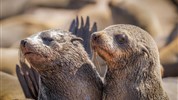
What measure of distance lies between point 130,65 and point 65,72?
44 centimetres

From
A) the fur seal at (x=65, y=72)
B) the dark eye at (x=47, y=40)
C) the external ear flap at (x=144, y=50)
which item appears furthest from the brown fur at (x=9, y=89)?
the external ear flap at (x=144, y=50)

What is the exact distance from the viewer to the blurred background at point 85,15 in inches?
372

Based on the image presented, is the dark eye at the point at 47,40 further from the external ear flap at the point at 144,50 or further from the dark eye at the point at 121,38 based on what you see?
the external ear flap at the point at 144,50

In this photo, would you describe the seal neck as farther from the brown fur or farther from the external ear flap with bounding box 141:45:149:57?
the brown fur

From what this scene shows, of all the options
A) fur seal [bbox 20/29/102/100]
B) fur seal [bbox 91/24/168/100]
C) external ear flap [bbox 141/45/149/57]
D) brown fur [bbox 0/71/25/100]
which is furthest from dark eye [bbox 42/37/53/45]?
brown fur [bbox 0/71/25/100]

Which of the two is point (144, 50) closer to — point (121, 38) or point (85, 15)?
point (121, 38)

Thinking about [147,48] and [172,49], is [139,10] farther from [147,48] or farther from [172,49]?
[147,48]

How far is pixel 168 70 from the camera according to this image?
24.5 feet

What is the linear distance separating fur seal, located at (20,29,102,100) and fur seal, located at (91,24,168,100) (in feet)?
0.49

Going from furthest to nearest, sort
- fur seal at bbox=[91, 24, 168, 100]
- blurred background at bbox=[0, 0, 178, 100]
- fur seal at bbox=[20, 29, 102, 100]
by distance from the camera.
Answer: blurred background at bbox=[0, 0, 178, 100], fur seal at bbox=[20, 29, 102, 100], fur seal at bbox=[91, 24, 168, 100]

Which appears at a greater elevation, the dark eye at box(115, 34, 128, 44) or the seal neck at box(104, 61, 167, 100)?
the dark eye at box(115, 34, 128, 44)

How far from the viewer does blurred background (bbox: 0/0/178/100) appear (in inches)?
372

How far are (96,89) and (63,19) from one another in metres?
5.86

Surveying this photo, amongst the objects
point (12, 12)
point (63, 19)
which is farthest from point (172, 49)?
point (12, 12)
